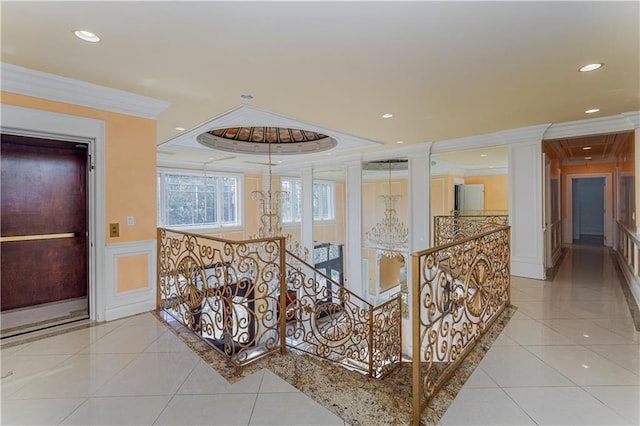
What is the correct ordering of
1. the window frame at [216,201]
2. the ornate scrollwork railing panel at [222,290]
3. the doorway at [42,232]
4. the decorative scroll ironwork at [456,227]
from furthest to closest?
the window frame at [216,201], the decorative scroll ironwork at [456,227], the doorway at [42,232], the ornate scrollwork railing panel at [222,290]

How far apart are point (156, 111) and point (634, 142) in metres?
6.69

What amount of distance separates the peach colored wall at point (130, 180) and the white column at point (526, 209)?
5.60 m

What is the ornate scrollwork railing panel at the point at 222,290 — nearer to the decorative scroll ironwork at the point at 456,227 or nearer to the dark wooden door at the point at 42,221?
the dark wooden door at the point at 42,221

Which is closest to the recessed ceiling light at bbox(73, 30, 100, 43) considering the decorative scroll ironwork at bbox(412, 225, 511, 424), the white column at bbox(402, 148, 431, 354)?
the decorative scroll ironwork at bbox(412, 225, 511, 424)

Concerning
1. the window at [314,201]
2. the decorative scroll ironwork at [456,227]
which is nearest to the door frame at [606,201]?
the decorative scroll ironwork at [456,227]

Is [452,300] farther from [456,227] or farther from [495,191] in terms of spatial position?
[495,191]

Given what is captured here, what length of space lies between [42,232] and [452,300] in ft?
14.3

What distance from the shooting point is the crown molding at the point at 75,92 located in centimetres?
264

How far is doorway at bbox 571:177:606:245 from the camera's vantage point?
9.75 m

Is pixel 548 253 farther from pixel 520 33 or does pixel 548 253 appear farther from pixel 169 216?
pixel 169 216

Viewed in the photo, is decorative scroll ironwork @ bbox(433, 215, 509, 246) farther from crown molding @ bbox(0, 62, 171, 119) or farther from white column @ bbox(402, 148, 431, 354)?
crown molding @ bbox(0, 62, 171, 119)

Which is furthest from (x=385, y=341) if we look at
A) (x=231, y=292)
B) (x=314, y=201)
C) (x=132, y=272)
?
(x=314, y=201)

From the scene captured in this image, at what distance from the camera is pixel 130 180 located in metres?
3.37

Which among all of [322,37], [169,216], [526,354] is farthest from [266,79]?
[169,216]
